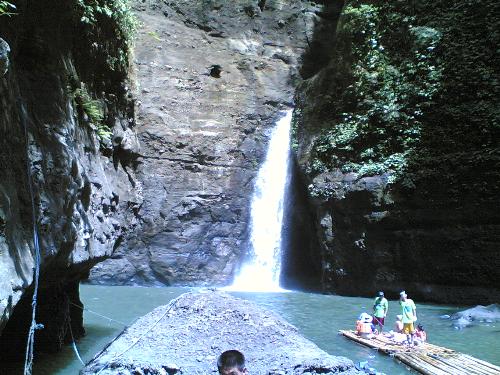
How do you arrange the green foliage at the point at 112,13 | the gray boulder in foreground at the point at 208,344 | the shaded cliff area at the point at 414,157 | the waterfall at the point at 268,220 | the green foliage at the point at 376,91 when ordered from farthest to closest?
the waterfall at the point at 268,220 < the green foliage at the point at 376,91 < the shaded cliff area at the point at 414,157 < the green foliage at the point at 112,13 < the gray boulder in foreground at the point at 208,344

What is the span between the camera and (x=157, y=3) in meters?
26.6

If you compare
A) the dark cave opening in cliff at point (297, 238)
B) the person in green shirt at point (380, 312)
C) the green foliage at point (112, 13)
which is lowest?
the person in green shirt at point (380, 312)

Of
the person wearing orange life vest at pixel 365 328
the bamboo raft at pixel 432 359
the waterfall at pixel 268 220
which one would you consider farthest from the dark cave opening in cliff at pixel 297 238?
the bamboo raft at pixel 432 359

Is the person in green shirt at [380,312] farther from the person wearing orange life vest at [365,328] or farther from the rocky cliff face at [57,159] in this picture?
the rocky cliff face at [57,159]

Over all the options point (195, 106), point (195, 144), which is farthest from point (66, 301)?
point (195, 106)

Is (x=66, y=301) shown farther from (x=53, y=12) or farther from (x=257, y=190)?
(x=257, y=190)

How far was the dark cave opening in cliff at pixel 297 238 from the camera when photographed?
2244cm

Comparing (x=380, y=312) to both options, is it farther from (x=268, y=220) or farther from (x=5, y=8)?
(x=268, y=220)

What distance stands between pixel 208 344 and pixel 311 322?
6.10m

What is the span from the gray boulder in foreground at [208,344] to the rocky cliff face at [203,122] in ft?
44.2

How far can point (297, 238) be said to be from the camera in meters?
23.4

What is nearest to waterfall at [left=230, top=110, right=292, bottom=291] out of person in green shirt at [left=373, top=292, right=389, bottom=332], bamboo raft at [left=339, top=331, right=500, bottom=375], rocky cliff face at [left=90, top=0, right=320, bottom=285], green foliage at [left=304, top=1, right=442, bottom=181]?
rocky cliff face at [left=90, top=0, right=320, bottom=285]

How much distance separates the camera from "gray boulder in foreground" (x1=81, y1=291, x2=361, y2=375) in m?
6.88

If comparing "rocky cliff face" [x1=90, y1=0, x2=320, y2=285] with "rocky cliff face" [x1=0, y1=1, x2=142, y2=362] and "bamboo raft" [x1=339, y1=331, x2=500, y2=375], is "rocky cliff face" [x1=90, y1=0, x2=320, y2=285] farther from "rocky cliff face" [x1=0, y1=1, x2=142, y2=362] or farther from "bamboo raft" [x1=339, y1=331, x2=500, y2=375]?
"bamboo raft" [x1=339, y1=331, x2=500, y2=375]
